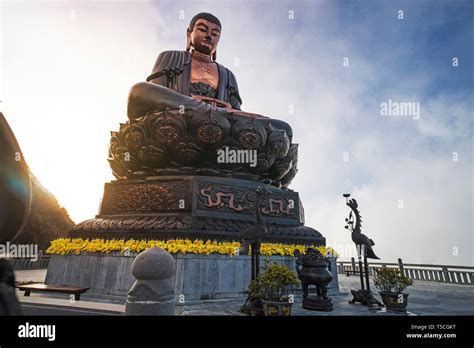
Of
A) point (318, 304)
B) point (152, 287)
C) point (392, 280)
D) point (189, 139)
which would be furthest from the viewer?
point (189, 139)

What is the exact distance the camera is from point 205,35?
43.5 feet

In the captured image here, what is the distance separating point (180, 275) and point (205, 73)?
8943mm

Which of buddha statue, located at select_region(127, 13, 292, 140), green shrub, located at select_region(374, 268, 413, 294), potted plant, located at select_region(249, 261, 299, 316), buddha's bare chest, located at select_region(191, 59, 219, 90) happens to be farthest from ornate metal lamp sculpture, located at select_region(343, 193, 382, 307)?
buddha's bare chest, located at select_region(191, 59, 219, 90)

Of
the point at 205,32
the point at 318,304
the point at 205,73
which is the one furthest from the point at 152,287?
Answer: the point at 205,32

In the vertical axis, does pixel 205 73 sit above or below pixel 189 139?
above

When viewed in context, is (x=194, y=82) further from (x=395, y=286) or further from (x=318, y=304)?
(x=395, y=286)

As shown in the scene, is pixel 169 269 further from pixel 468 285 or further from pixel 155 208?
pixel 468 285

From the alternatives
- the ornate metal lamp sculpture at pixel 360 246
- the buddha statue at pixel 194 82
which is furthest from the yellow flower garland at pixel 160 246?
the buddha statue at pixel 194 82

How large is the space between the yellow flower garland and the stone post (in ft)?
8.87

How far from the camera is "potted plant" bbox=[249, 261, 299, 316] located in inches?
204

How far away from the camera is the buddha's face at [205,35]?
1328cm

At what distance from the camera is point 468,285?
13.3 m

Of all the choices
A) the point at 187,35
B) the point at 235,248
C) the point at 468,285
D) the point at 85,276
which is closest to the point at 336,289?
the point at 235,248

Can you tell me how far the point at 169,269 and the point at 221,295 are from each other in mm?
3251
